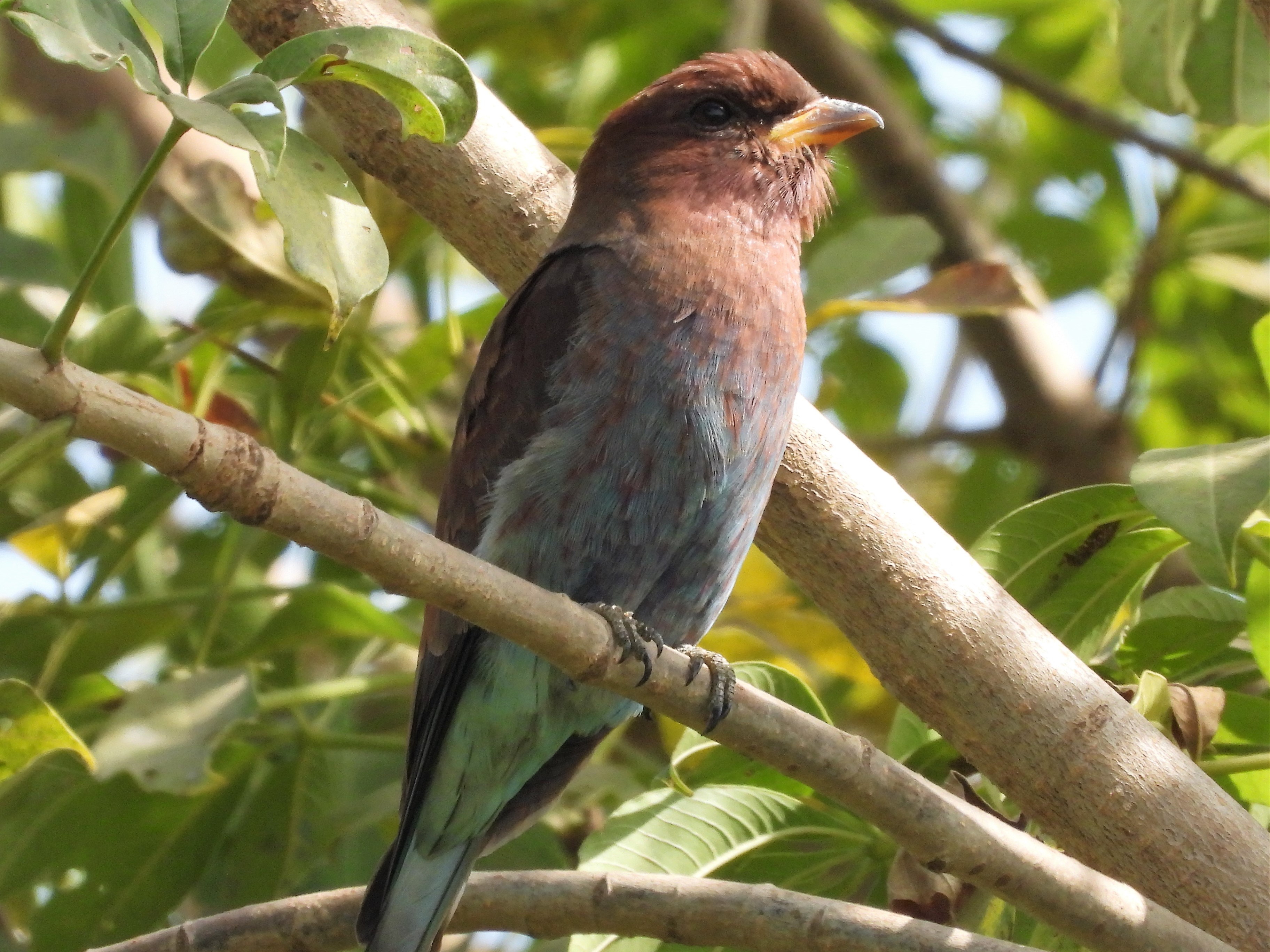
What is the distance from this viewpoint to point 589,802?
3182mm

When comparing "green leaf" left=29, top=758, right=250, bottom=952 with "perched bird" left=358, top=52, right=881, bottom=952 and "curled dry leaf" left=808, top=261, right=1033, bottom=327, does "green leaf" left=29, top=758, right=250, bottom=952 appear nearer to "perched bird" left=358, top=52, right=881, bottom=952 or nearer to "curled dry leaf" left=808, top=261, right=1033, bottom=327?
"perched bird" left=358, top=52, right=881, bottom=952

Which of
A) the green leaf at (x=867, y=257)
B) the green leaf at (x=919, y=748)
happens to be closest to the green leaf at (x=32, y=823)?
the green leaf at (x=919, y=748)

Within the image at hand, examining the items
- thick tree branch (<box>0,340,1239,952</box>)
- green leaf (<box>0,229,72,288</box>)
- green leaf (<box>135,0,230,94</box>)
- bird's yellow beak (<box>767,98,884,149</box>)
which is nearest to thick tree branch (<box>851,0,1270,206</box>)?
bird's yellow beak (<box>767,98,884,149</box>)

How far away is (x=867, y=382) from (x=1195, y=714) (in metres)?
2.62

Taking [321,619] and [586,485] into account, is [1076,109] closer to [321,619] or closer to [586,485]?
[586,485]

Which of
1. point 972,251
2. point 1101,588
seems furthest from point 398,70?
point 972,251

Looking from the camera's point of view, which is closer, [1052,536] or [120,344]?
[1052,536]

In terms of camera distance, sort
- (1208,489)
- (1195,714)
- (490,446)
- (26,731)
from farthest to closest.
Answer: (490,446) < (1195,714) < (26,731) < (1208,489)

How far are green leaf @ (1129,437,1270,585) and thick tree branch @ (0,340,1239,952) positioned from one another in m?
0.31

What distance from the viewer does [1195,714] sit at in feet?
7.46

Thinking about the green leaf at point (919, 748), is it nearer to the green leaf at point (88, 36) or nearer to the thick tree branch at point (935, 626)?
the thick tree branch at point (935, 626)

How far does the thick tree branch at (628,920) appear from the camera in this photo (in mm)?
1927

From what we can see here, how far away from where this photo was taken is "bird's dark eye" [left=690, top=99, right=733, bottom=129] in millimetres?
3223

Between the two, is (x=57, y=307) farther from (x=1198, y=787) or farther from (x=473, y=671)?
(x=1198, y=787)
